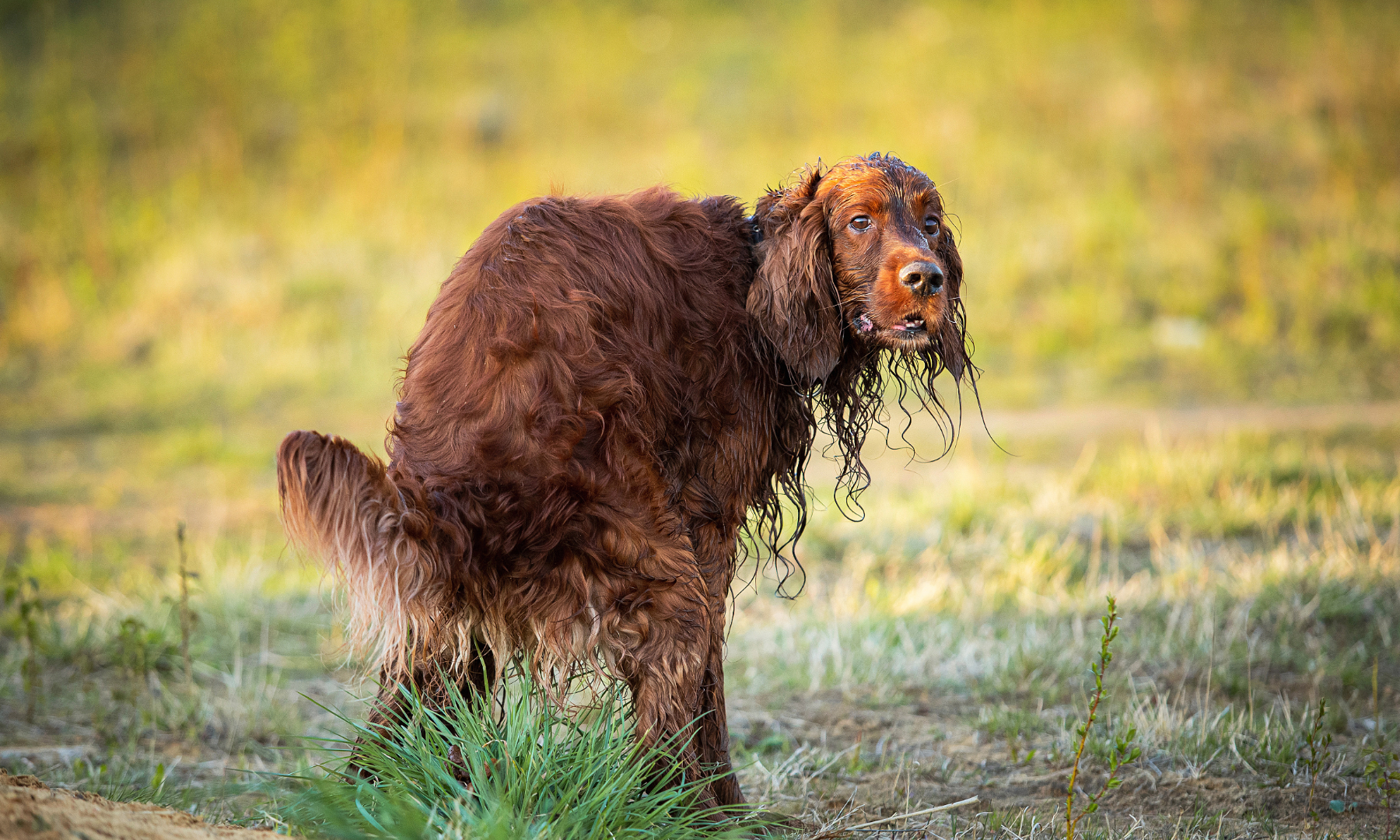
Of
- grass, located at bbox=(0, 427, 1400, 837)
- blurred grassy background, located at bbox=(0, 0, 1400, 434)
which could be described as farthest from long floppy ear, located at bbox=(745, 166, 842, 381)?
blurred grassy background, located at bbox=(0, 0, 1400, 434)

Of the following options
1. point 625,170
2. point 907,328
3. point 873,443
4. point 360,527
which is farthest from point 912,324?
point 625,170

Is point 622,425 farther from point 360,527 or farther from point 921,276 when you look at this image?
point 921,276

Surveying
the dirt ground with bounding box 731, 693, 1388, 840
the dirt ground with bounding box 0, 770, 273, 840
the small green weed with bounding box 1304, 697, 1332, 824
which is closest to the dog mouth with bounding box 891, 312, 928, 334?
the dirt ground with bounding box 731, 693, 1388, 840

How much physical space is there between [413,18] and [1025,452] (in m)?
12.6

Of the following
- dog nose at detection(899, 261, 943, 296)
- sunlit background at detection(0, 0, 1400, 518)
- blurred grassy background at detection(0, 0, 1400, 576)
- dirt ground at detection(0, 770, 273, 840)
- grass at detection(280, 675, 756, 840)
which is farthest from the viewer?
sunlit background at detection(0, 0, 1400, 518)

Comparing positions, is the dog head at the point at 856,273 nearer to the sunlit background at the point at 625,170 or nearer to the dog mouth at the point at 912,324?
the dog mouth at the point at 912,324

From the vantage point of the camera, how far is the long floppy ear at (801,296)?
291 centimetres

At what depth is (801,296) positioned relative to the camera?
2.92 meters

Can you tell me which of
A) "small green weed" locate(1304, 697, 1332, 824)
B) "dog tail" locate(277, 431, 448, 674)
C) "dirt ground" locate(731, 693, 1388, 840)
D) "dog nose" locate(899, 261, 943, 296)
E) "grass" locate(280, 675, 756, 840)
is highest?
"dog nose" locate(899, 261, 943, 296)

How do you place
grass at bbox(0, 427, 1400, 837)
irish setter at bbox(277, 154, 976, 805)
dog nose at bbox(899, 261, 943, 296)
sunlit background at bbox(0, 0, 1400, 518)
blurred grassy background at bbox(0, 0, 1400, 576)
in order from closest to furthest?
irish setter at bbox(277, 154, 976, 805), dog nose at bbox(899, 261, 943, 296), grass at bbox(0, 427, 1400, 837), blurred grassy background at bbox(0, 0, 1400, 576), sunlit background at bbox(0, 0, 1400, 518)

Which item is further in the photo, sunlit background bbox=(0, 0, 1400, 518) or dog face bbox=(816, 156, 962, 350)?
sunlit background bbox=(0, 0, 1400, 518)

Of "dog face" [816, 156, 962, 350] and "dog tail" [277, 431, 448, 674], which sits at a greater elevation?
"dog face" [816, 156, 962, 350]

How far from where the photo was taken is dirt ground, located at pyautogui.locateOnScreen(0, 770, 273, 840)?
224 centimetres

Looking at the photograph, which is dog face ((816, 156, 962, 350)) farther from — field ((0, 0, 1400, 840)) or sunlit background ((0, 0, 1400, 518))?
sunlit background ((0, 0, 1400, 518))
